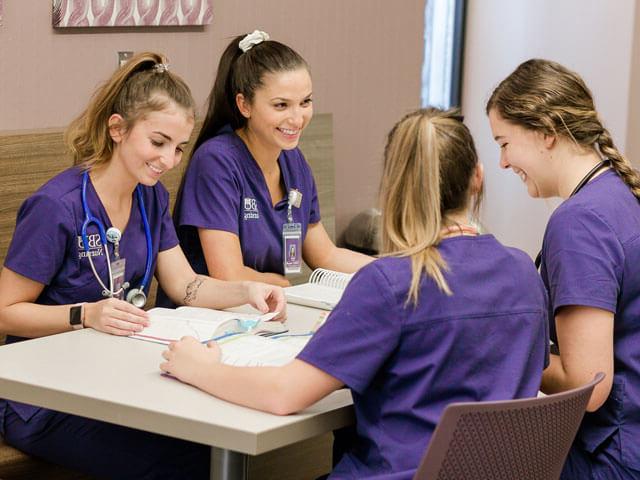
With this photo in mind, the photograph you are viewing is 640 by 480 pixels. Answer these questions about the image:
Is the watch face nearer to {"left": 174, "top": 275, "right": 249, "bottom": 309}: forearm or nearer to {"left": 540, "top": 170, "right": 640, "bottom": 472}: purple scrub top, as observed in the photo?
{"left": 174, "top": 275, "right": 249, "bottom": 309}: forearm

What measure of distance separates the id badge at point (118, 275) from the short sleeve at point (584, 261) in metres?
1.02

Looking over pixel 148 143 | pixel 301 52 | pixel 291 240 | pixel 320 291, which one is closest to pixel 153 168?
pixel 148 143

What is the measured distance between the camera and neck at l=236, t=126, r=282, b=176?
10.2 ft

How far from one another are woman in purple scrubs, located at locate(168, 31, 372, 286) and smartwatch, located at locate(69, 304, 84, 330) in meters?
0.60

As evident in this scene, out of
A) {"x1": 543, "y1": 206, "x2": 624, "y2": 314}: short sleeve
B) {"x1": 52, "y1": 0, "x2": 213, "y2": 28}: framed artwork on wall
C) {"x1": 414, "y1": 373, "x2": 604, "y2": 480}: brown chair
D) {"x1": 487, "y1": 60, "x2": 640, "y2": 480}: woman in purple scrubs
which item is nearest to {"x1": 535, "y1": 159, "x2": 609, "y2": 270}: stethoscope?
{"x1": 487, "y1": 60, "x2": 640, "y2": 480}: woman in purple scrubs

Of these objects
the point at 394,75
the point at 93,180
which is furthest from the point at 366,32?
the point at 93,180

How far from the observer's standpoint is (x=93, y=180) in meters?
2.52

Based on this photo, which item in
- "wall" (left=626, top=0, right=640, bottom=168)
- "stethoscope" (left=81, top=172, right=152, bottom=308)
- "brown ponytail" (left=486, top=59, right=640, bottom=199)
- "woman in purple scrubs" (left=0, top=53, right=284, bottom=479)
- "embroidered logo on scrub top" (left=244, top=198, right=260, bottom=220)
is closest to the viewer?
"brown ponytail" (left=486, top=59, right=640, bottom=199)

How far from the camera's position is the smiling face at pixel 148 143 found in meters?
2.53

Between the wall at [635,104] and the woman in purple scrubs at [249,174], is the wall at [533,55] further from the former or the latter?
the woman in purple scrubs at [249,174]

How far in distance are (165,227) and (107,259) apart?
0.28m

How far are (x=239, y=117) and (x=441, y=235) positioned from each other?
4.61ft

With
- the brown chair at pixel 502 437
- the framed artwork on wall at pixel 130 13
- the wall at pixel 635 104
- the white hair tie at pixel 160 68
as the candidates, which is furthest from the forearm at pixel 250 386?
the wall at pixel 635 104

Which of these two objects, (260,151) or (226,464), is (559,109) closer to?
(226,464)
